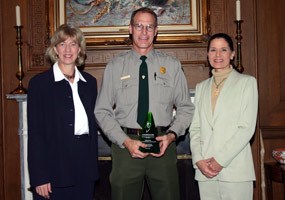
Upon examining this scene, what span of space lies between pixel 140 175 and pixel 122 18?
161 centimetres

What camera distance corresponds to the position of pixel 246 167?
2412 mm

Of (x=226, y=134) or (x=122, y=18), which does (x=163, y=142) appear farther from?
(x=122, y=18)

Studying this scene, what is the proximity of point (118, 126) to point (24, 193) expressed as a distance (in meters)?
1.44

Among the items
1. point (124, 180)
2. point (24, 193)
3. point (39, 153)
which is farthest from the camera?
point (24, 193)

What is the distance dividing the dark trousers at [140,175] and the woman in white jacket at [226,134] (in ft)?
0.53

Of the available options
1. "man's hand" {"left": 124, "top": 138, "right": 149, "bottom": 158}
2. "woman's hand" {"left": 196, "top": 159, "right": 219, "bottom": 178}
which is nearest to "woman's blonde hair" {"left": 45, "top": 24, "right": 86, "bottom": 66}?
"man's hand" {"left": 124, "top": 138, "right": 149, "bottom": 158}

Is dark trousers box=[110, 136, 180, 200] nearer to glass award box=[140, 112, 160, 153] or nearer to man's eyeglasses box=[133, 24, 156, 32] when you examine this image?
glass award box=[140, 112, 160, 153]

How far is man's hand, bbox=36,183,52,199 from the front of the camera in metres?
2.32

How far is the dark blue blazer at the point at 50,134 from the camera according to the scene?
2.32 m

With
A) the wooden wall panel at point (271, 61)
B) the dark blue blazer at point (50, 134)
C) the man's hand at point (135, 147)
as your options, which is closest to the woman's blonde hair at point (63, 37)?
the dark blue blazer at point (50, 134)

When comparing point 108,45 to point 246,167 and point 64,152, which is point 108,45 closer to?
point 64,152

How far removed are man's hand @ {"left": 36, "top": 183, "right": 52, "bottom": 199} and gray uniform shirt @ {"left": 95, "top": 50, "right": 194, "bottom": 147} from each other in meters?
0.46

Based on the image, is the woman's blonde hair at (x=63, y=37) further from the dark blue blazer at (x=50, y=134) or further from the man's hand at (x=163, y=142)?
the man's hand at (x=163, y=142)

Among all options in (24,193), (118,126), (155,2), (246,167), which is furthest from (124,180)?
(155,2)
